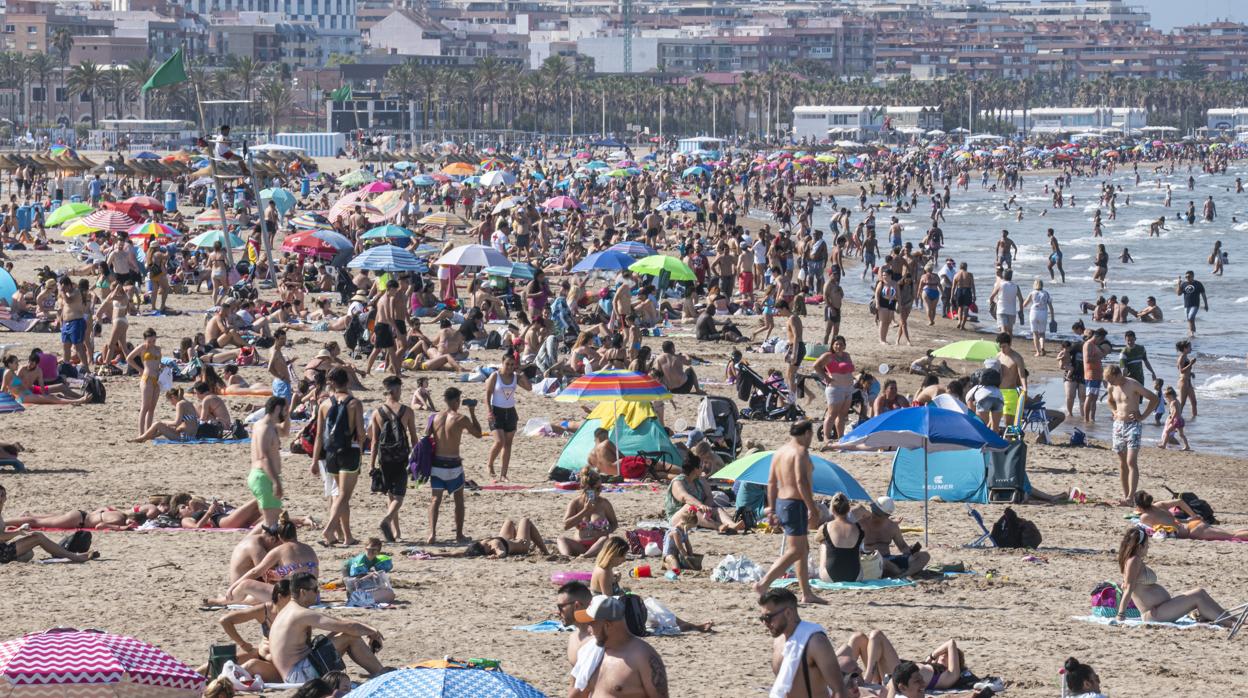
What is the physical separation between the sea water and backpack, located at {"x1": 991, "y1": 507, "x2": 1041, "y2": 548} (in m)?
6.76

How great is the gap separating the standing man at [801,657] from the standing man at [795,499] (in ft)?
11.2

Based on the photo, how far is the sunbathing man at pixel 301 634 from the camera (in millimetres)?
8344

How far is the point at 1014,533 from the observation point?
12266mm

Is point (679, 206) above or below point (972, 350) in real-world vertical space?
below

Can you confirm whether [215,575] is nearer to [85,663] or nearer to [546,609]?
[546,609]

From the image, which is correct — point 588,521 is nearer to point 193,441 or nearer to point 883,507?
point 883,507

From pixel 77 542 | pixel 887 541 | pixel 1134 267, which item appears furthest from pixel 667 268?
pixel 1134 267

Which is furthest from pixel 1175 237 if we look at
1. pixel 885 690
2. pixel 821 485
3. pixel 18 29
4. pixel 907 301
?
pixel 18 29

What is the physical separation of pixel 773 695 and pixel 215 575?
5287mm

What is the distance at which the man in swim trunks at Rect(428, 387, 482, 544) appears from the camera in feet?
39.0

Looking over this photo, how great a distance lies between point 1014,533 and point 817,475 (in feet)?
5.11

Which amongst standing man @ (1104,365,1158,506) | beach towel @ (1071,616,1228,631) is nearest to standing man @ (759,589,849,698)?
beach towel @ (1071,616,1228,631)

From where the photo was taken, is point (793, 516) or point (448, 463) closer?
point (793, 516)

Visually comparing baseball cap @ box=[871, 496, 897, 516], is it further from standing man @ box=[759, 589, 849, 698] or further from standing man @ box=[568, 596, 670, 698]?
standing man @ box=[568, 596, 670, 698]
